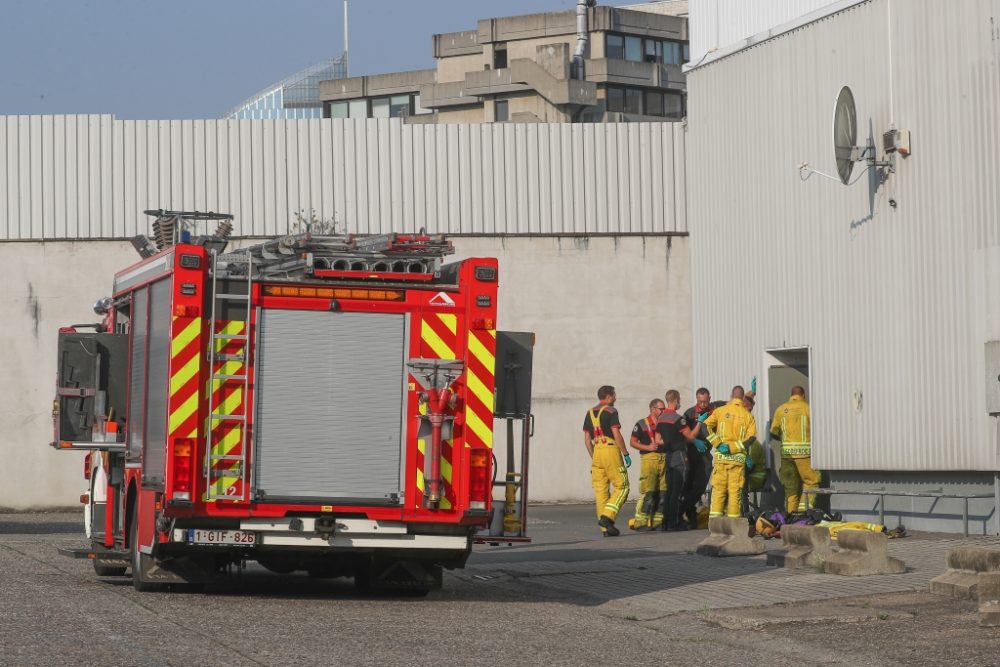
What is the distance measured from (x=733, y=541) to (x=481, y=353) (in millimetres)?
5147

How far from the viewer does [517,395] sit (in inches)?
550

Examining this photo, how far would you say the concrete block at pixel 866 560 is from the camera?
1498 cm

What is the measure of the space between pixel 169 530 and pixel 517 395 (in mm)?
2960

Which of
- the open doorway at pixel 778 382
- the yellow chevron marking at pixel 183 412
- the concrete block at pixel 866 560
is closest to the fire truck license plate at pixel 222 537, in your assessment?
the yellow chevron marking at pixel 183 412

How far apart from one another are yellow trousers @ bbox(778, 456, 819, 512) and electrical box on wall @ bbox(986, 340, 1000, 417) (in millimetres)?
8437

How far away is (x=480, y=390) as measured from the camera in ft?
44.9

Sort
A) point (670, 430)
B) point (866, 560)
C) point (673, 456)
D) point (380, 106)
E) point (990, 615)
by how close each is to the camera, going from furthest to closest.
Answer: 1. point (380, 106)
2. point (673, 456)
3. point (670, 430)
4. point (866, 560)
5. point (990, 615)

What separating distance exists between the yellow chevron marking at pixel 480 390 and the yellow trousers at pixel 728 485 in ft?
20.5

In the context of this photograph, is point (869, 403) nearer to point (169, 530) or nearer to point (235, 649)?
point (169, 530)

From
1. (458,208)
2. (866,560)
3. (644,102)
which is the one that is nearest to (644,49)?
(644,102)

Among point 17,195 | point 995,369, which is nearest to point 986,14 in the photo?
point 995,369

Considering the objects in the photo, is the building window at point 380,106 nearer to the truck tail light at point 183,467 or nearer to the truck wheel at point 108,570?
the truck wheel at point 108,570

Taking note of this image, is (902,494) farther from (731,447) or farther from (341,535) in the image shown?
(341,535)

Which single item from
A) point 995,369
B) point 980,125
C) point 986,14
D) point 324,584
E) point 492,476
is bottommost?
point 324,584
